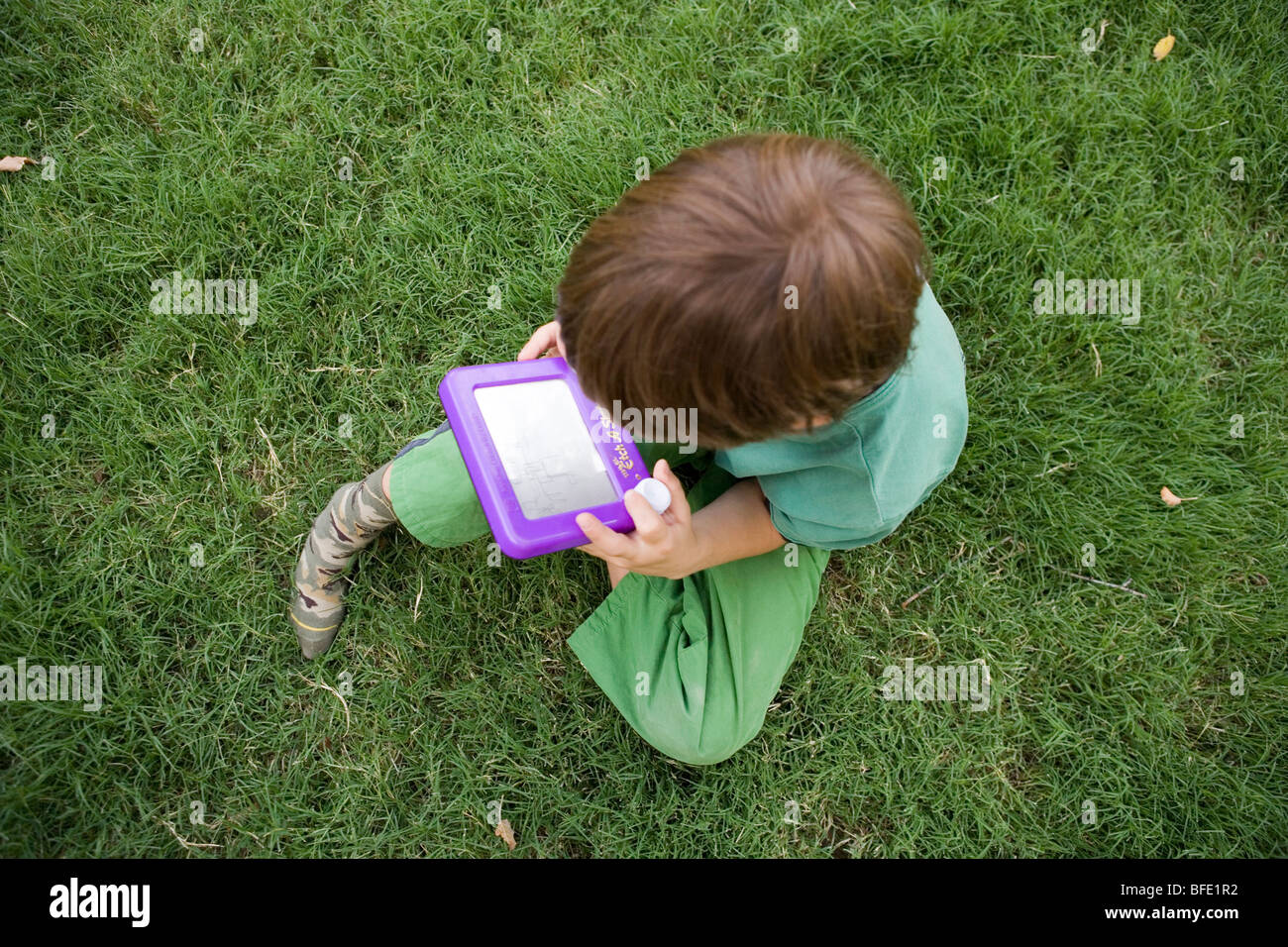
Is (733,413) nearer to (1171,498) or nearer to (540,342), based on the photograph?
(540,342)

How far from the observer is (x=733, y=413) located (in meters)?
1.21

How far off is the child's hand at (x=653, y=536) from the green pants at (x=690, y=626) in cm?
20

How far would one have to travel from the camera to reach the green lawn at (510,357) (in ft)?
6.70

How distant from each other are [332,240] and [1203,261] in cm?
237

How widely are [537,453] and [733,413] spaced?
1.88ft

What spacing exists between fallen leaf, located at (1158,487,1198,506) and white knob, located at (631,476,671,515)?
1446 millimetres

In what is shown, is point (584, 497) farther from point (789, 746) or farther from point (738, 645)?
point (789, 746)

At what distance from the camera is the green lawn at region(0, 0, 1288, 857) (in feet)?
6.70

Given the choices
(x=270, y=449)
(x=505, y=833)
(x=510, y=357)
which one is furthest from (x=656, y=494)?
(x=270, y=449)

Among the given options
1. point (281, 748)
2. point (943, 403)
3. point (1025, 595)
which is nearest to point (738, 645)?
point (943, 403)

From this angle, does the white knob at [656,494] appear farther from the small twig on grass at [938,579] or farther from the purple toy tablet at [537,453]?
the small twig on grass at [938,579]

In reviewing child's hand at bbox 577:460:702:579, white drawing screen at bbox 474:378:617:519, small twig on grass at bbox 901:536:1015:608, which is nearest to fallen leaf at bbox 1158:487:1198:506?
small twig on grass at bbox 901:536:1015:608

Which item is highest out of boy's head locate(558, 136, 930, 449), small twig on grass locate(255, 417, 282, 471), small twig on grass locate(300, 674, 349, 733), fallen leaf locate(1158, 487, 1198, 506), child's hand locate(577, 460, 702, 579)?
boy's head locate(558, 136, 930, 449)

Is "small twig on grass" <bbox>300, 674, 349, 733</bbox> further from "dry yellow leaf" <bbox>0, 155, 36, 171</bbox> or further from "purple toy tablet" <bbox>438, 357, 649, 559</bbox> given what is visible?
"dry yellow leaf" <bbox>0, 155, 36, 171</bbox>
